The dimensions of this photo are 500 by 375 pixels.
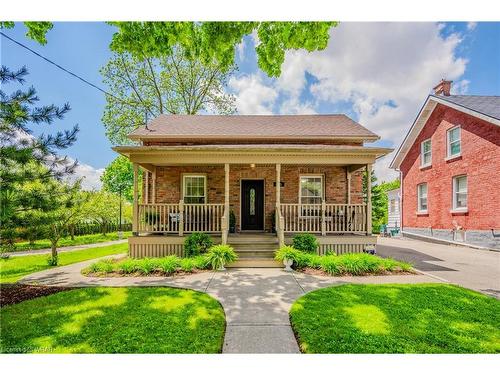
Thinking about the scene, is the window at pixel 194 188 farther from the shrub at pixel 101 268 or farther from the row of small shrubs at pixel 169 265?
the shrub at pixel 101 268

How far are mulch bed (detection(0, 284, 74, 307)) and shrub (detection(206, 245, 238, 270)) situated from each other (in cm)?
325

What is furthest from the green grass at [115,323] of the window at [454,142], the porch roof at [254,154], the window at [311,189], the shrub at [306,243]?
the window at [454,142]

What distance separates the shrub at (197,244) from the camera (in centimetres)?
750

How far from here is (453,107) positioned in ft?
39.3

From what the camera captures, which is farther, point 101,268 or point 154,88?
point 154,88

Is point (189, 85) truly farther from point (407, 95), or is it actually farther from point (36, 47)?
Result: point (407, 95)

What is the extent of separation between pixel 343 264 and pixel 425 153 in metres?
11.9

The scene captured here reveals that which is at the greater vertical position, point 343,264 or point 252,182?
point 252,182

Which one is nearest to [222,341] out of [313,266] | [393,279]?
[313,266]

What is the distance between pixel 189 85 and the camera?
707 inches

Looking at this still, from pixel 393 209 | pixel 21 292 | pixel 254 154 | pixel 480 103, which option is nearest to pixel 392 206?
pixel 393 209

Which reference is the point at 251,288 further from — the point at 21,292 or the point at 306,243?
the point at 21,292

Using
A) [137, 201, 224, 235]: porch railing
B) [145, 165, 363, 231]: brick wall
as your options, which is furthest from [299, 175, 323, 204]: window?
[137, 201, 224, 235]: porch railing

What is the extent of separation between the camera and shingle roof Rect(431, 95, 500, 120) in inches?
404
